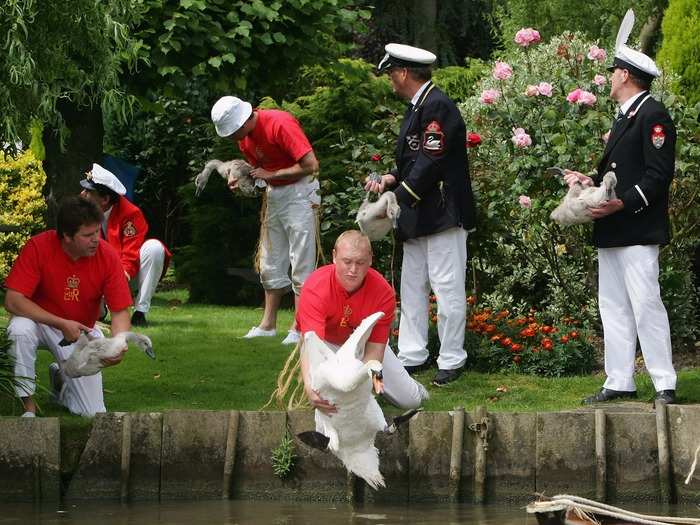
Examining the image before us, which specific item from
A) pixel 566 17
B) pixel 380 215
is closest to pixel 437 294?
pixel 380 215

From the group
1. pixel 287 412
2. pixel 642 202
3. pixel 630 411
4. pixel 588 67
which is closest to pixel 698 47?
pixel 588 67

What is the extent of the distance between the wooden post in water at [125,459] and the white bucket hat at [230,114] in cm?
290

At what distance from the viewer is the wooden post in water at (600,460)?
266 inches

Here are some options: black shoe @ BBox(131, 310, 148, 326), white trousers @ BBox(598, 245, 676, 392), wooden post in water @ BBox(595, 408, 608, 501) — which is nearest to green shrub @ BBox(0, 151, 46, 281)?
black shoe @ BBox(131, 310, 148, 326)

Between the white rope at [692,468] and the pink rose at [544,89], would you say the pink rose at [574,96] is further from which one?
the white rope at [692,468]

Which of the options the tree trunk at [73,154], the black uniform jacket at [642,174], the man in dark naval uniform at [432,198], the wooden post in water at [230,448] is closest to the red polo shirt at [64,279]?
the wooden post in water at [230,448]

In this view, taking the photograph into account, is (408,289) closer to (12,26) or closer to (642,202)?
(642,202)

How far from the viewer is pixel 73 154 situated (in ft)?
42.3

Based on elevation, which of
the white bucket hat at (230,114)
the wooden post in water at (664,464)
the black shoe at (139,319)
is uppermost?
the white bucket hat at (230,114)

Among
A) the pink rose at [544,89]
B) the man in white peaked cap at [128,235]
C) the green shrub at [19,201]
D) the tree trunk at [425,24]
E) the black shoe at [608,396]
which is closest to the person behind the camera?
the black shoe at [608,396]

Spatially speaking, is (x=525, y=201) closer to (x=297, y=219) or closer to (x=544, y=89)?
(x=544, y=89)

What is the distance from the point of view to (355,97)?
13281 millimetres

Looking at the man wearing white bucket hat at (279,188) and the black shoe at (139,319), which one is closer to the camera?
the man wearing white bucket hat at (279,188)

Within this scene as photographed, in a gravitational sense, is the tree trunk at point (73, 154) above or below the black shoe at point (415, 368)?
above
